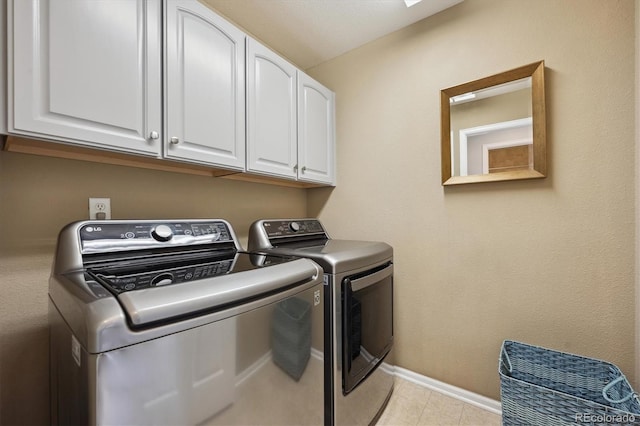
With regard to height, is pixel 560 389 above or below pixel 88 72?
below

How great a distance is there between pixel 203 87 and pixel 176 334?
1.12 metres

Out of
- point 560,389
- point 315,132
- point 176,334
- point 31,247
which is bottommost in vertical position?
point 560,389

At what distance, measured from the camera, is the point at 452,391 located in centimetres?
169

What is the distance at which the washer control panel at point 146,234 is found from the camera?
1021 mm

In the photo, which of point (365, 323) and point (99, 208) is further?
point (365, 323)

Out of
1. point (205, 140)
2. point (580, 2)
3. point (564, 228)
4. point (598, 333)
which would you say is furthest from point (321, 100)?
point (598, 333)

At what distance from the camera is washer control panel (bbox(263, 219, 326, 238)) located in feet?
5.64

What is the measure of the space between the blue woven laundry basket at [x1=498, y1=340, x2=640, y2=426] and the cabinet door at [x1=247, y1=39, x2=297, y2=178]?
5.36ft

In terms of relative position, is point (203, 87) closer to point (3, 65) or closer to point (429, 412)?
point (3, 65)

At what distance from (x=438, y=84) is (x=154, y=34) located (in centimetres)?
161

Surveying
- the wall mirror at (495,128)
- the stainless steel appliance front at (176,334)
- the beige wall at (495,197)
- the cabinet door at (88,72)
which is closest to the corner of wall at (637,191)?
the beige wall at (495,197)

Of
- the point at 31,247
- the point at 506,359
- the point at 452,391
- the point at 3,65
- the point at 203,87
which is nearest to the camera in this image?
the point at 3,65

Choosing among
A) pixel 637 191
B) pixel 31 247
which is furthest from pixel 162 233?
pixel 637 191

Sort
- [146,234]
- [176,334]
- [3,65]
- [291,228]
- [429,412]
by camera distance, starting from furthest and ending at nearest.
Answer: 1. [291,228]
2. [429,412]
3. [146,234]
4. [3,65]
5. [176,334]
